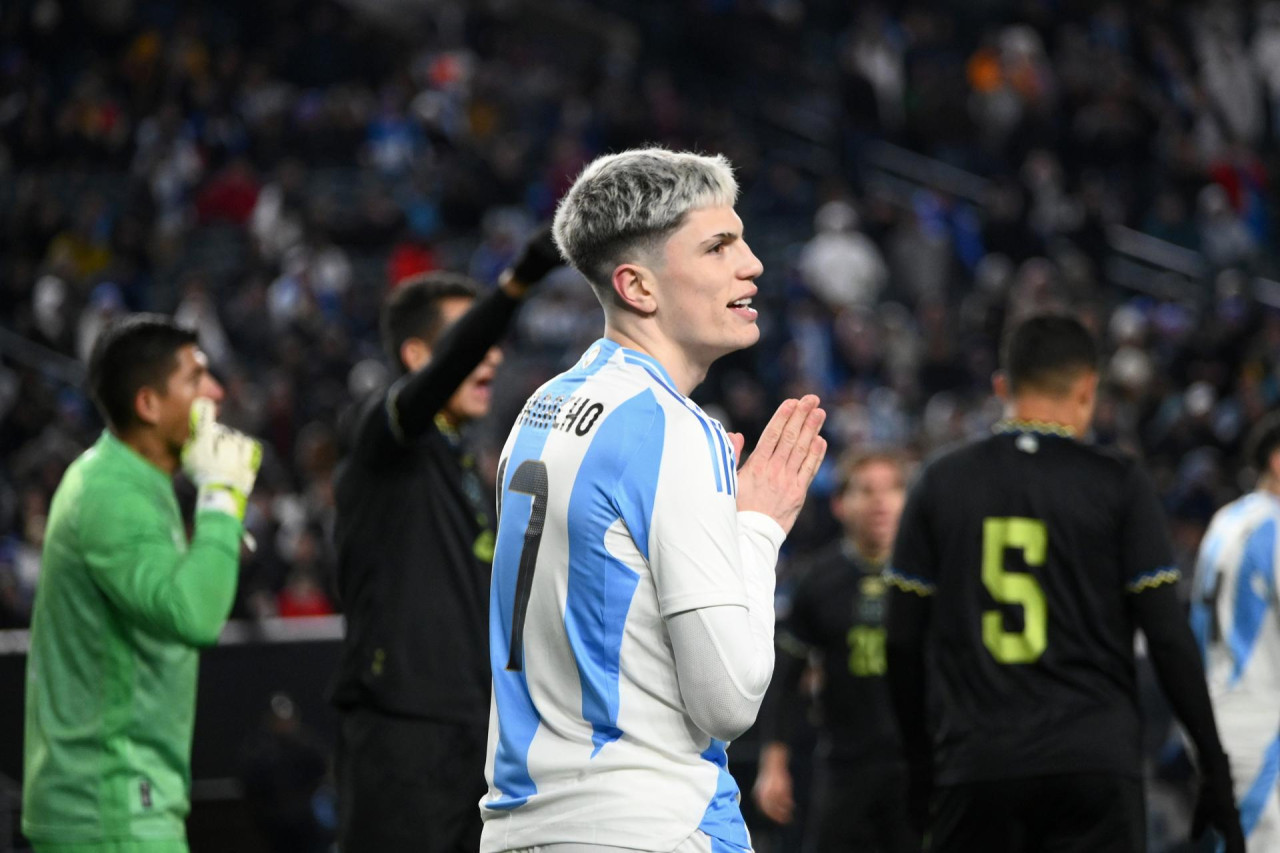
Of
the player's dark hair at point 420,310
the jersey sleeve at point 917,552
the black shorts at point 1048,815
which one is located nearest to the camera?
the black shorts at point 1048,815

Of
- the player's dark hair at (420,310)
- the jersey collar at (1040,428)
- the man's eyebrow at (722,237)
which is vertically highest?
the player's dark hair at (420,310)

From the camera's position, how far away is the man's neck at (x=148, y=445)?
15.2 feet

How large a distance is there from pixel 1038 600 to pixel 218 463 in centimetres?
246

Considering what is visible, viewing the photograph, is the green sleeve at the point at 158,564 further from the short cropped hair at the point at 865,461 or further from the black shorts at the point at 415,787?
the short cropped hair at the point at 865,461

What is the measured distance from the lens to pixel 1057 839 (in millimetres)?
4977

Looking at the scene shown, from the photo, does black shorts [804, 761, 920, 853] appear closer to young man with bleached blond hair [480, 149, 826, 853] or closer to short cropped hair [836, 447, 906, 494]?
short cropped hair [836, 447, 906, 494]

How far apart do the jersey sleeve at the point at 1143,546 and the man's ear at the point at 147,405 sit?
285cm

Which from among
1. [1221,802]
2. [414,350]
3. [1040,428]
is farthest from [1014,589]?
[414,350]

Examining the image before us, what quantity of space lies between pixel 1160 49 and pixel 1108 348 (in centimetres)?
577

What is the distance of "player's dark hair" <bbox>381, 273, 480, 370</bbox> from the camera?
518 centimetres

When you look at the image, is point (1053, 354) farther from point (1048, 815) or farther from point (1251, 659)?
point (1251, 659)

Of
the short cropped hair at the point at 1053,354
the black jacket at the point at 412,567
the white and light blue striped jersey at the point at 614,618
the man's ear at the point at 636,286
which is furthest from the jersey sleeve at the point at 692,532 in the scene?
the short cropped hair at the point at 1053,354

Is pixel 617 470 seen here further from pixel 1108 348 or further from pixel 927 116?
pixel 927 116

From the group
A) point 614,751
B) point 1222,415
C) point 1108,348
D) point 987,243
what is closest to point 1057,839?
point 614,751
